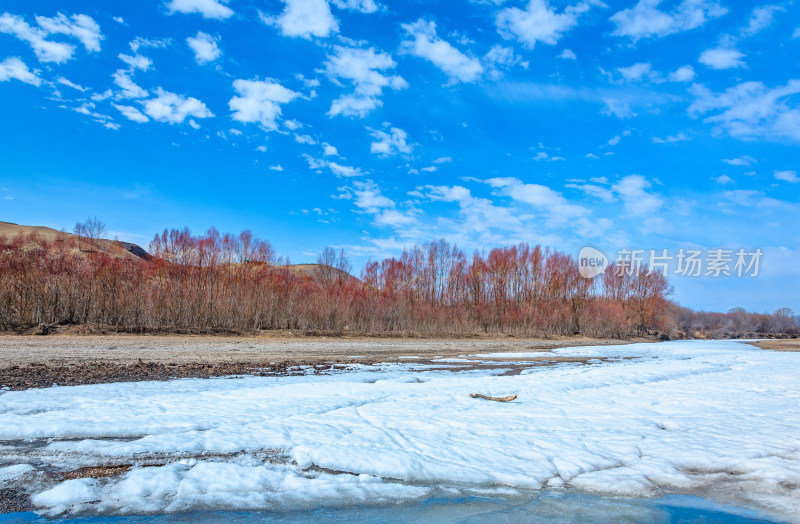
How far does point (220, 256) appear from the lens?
3712 cm

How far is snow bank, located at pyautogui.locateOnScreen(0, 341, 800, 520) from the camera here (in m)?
3.48

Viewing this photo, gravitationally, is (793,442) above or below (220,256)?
below

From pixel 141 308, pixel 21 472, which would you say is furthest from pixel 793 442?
pixel 141 308

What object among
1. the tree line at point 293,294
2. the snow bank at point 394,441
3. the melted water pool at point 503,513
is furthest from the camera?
the tree line at point 293,294

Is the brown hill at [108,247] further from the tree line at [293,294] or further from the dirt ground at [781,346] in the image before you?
the dirt ground at [781,346]

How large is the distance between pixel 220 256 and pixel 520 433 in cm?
3578

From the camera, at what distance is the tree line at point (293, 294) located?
81.3ft

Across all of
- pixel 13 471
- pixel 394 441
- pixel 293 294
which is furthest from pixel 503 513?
pixel 293 294

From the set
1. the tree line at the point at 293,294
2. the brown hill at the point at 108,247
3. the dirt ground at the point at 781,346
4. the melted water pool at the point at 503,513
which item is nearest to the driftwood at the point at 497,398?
the melted water pool at the point at 503,513

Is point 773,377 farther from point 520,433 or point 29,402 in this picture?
point 29,402

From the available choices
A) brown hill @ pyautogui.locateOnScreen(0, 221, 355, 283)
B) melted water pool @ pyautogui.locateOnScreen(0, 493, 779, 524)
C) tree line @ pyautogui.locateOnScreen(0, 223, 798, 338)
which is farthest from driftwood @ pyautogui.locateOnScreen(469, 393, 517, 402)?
brown hill @ pyautogui.locateOnScreen(0, 221, 355, 283)

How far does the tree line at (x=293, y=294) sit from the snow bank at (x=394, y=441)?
20898mm

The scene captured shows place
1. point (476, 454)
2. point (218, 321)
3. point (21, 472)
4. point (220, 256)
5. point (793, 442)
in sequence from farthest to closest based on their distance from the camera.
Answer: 1. point (220, 256)
2. point (218, 321)
3. point (793, 442)
4. point (476, 454)
5. point (21, 472)

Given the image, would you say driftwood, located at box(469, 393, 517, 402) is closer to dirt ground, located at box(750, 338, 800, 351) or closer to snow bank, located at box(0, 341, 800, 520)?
snow bank, located at box(0, 341, 800, 520)
